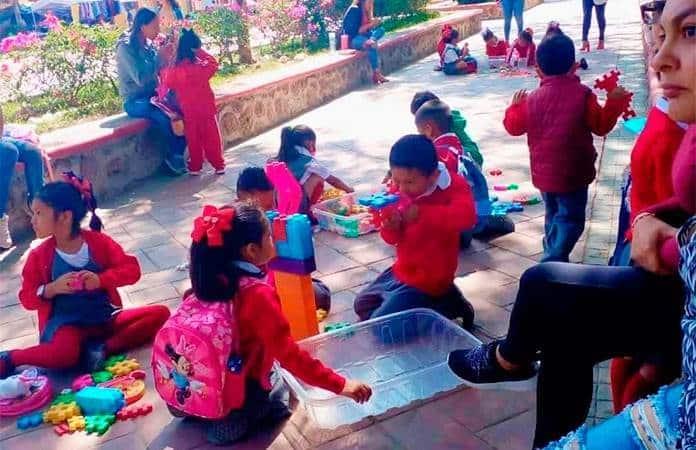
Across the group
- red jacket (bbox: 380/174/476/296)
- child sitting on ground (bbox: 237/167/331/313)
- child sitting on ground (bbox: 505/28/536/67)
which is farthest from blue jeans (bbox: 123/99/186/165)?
child sitting on ground (bbox: 505/28/536/67)

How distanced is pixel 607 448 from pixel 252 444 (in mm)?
1528

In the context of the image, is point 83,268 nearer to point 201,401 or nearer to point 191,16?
point 201,401

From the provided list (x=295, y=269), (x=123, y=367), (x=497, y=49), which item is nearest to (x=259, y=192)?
(x=295, y=269)

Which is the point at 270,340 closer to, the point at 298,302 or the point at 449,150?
the point at 298,302

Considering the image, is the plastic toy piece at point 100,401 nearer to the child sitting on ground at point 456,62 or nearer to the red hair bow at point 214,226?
the red hair bow at point 214,226

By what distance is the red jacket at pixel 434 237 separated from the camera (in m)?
3.43

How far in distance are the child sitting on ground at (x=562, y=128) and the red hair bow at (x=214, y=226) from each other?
1.99 metres

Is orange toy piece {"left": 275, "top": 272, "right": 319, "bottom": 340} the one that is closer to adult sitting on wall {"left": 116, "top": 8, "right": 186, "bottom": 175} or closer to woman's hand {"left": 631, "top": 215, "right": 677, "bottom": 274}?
woman's hand {"left": 631, "top": 215, "right": 677, "bottom": 274}

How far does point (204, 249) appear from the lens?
2.72m

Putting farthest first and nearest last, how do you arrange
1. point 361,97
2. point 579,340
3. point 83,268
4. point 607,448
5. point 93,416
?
point 361,97 < point 83,268 < point 93,416 < point 579,340 < point 607,448

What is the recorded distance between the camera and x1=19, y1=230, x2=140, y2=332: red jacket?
3.55 m

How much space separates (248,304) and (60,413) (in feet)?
3.31

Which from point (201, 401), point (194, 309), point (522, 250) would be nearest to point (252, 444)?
point (201, 401)

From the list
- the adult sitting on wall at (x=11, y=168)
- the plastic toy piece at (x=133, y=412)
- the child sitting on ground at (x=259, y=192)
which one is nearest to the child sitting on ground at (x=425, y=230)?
→ the child sitting on ground at (x=259, y=192)
